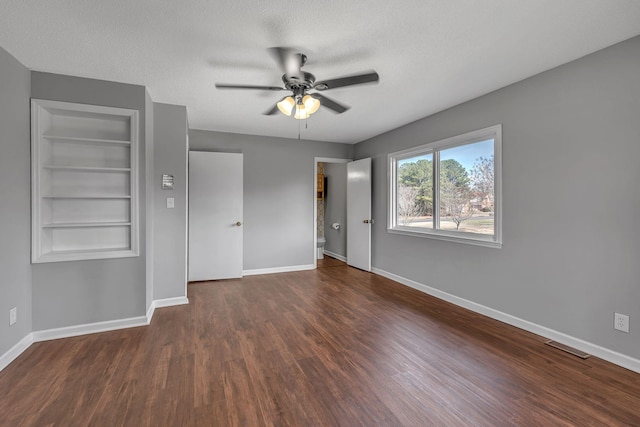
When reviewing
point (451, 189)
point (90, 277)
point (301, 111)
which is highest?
point (301, 111)

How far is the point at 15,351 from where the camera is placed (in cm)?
232

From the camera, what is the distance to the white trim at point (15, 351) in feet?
7.15

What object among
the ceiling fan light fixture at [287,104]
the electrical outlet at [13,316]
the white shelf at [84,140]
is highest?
the ceiling fan light fixture at [287,104]

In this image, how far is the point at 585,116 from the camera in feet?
7.85

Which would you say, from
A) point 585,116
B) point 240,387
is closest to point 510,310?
point 585,116

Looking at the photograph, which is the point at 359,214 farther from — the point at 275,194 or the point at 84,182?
the point at 84,182

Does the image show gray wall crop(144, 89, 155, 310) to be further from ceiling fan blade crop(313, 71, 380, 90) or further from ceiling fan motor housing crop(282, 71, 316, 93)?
ceiling fan blade crop(313, 71, 380, 90)

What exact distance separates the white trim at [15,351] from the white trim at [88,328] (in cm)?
8

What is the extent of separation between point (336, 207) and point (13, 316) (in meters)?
5.29

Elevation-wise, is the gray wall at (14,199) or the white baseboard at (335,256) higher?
the gray wall at (14,199)

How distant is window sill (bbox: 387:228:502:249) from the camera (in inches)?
124

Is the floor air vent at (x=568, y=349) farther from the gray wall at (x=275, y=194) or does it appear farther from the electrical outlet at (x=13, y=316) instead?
the electrical outlet at (x=13, y=316)

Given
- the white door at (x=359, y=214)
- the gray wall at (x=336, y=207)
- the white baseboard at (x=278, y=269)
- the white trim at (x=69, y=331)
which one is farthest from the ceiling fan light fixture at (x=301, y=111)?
the gray wall at (x=336, y=207)

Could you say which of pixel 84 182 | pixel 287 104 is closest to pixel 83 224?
pixel 84 182
